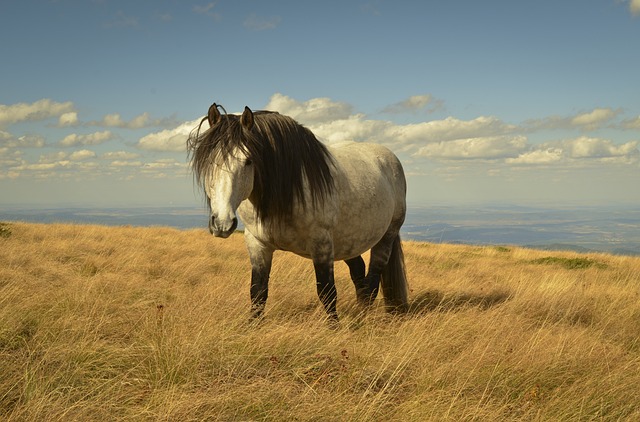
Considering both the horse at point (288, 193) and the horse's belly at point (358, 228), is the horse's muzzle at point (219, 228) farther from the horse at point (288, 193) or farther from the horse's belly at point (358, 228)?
A: the horse's belly at point (358, 228)

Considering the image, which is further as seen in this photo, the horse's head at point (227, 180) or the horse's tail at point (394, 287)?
the horse's tail at point (394, 287)

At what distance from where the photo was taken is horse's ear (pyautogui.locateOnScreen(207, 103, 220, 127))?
4266mm

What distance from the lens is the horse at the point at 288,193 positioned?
13.5 feet

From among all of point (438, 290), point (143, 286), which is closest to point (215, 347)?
point (143, 286)

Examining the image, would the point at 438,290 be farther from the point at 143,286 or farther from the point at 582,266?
the point at 582,266

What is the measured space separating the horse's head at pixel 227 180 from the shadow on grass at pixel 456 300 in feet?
11.8

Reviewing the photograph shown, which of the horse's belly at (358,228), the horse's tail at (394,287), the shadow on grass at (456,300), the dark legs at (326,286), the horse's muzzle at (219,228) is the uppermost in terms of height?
the horse's muzzle at (219,228)

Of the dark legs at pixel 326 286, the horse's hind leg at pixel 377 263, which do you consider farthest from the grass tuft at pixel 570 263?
the dark legs at pixel 326 286

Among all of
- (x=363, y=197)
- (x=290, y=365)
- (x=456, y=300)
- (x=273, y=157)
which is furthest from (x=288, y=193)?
(x=456, y=300)

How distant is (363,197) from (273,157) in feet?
4.79

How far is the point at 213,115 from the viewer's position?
14.1 feet

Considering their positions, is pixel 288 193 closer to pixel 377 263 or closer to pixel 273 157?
pixel 273 157

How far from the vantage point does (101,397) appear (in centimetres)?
291

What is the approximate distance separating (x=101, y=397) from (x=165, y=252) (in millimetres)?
9063
